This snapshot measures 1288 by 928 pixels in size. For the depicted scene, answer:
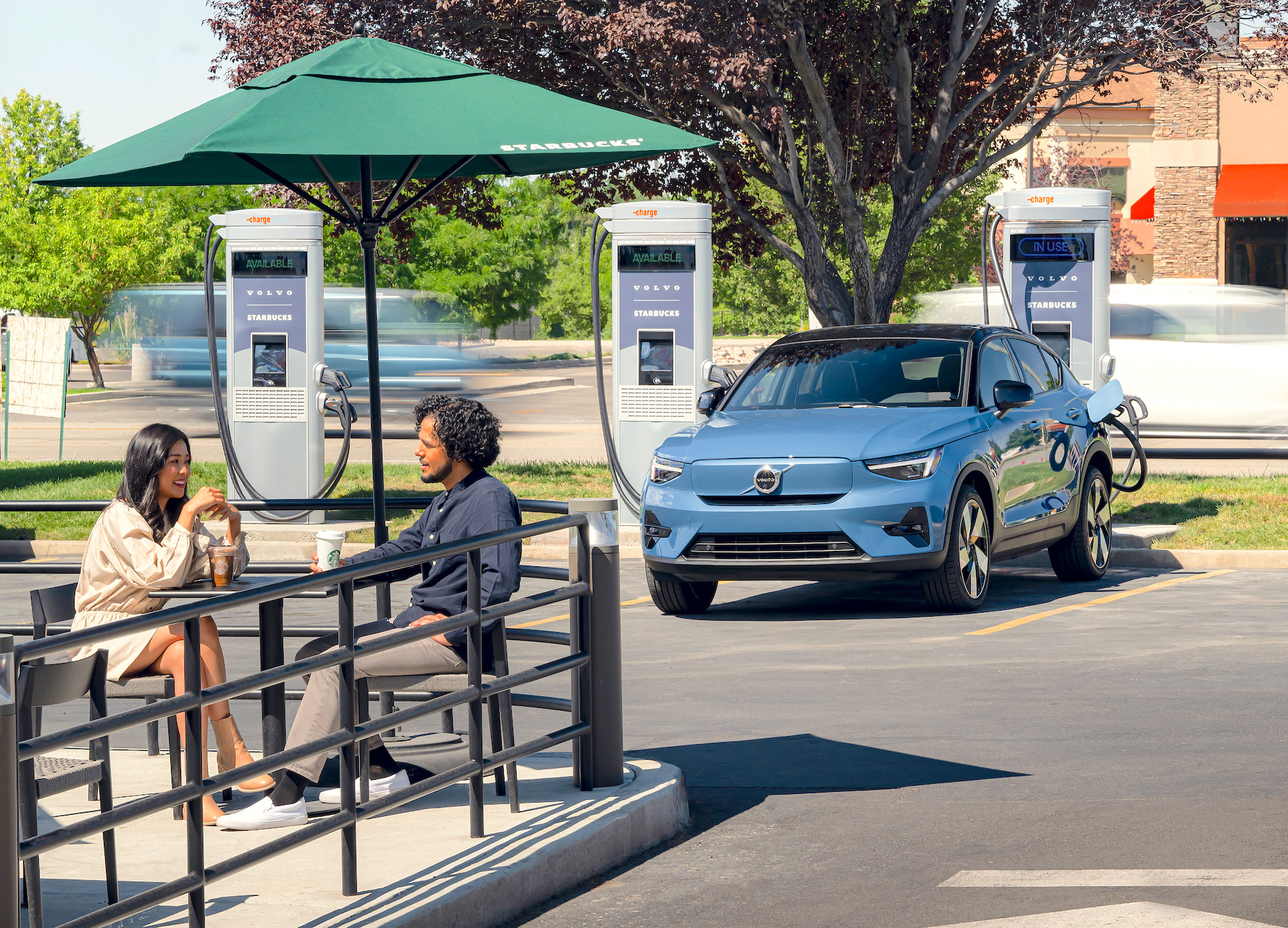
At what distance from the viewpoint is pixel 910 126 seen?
61.4 ft

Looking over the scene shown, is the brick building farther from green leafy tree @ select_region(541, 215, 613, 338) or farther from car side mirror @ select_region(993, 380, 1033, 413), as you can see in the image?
car side mirror @ select_region(993, 380, 1033, 413)

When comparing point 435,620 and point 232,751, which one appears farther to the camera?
point 435,620

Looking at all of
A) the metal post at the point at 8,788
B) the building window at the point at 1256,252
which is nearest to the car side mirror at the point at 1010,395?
the metal post at the point at 8,788

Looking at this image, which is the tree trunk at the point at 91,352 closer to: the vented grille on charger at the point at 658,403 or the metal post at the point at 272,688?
the vented grille on charger at the point at 658,403

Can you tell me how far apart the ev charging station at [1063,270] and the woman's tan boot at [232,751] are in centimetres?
1095

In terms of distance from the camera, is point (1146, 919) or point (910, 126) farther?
point (910, 126)

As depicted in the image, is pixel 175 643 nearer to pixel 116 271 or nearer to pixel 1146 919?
pixel 1146 919

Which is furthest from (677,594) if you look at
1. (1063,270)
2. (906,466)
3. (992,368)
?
(1063,270)

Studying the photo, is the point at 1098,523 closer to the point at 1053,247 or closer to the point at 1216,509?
the point at 1216,509

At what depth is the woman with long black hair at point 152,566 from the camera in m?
5.82

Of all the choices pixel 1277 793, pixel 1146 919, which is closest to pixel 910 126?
pixel 1277 793

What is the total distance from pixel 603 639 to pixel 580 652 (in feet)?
0.29

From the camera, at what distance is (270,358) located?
16094 mm

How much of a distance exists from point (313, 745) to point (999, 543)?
7.28 meters
